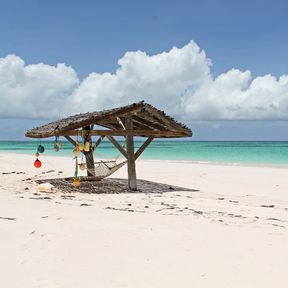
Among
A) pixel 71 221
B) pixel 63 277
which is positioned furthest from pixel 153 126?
pixel 63 277

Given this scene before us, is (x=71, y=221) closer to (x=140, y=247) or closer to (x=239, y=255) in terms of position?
(x=140, y=247)

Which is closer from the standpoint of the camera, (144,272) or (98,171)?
(144,272)

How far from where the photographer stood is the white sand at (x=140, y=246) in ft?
10.4

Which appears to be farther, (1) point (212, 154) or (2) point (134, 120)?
(1) point (212, 154)

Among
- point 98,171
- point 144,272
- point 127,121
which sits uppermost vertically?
point 127,121

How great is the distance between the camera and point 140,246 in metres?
3.96

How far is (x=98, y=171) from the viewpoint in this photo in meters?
10.3

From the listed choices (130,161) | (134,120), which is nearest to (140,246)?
(130,161)

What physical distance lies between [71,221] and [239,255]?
227cm

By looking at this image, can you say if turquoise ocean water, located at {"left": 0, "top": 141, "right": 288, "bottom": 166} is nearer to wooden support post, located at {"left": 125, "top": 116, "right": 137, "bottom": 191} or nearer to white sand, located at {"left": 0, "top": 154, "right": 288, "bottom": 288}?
wooden support post, located at {"left": 125, "top": 116, "right": 137, "bottom": 191}

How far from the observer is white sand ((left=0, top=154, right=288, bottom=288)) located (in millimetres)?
3184

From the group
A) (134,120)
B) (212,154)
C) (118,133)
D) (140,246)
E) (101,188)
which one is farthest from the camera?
(212,154)

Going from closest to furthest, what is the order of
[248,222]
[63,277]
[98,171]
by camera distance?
1. [63,277]
2. [248,222]
3. [98,171]

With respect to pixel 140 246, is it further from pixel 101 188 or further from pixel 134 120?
pixel 134 120
